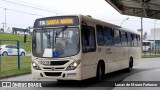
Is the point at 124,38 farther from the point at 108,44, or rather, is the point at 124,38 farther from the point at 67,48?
the point at 67,48

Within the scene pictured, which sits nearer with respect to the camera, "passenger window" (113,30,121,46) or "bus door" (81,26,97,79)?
"bus door" (81,26,97,79)

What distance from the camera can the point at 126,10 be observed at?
32.5 metres

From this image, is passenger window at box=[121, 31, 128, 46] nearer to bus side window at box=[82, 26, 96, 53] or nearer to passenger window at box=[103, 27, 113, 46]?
passenger window at box=[103, 27, 113, 46]

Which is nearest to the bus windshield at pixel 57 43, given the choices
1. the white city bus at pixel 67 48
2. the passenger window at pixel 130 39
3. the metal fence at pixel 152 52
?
the white city bus at pixel 67 48

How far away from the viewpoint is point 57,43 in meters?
14.0

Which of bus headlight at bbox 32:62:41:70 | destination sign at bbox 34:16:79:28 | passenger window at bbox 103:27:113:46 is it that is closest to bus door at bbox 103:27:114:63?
passenger window at bbox 103:27:113:46

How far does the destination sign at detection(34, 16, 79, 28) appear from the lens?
14.1 m

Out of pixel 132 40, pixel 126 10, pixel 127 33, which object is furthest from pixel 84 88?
pixel 126 10

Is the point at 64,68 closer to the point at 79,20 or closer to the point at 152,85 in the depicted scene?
the point at 79,20

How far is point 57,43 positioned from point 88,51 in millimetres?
1359

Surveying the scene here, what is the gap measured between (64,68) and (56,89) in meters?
0.85

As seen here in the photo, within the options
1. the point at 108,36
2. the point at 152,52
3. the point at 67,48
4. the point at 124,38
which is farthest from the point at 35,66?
the point at 152,52

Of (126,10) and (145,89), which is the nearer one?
(145,89)

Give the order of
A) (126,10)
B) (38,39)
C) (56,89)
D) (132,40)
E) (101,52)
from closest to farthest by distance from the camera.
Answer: (56,89) < (38,39) < (101,52) < (132,40) < (126,10)
